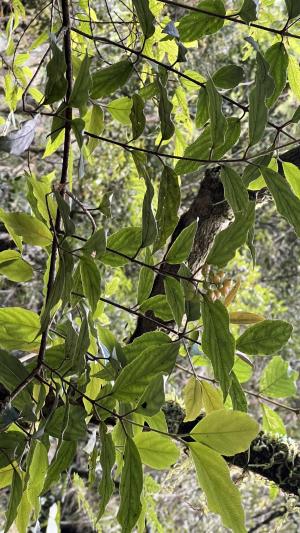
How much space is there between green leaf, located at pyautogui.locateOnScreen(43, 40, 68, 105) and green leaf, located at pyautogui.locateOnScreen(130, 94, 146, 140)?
2.0 inches

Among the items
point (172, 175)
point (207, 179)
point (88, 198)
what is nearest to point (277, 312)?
point (88, 198)

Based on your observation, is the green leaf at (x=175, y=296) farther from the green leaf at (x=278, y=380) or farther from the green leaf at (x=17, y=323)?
the green leaf at (x=278, y=380)

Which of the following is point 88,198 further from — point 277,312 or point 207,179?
point 207,179

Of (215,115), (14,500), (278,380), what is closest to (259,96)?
(215,115)

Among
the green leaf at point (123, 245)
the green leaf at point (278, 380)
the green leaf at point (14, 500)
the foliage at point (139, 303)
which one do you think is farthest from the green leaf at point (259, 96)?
the green leaf at point (278, 380)

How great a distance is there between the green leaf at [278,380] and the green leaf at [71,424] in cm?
36

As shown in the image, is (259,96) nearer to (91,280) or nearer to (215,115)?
(215,115)

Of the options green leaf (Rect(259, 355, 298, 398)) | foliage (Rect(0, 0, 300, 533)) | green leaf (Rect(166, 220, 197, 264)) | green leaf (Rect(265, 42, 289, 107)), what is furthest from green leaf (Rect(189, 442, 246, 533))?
green leaf (Rect(259, 355, 298, 398))

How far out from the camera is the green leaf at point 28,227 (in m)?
0.36

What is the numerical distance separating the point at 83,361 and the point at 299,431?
2444mm

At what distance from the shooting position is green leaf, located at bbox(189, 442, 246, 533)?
348mm

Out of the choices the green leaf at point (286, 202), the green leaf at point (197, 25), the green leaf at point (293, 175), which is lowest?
the green leaf at point (286, 202)

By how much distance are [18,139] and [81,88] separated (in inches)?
1.5

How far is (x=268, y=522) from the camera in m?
2.27
